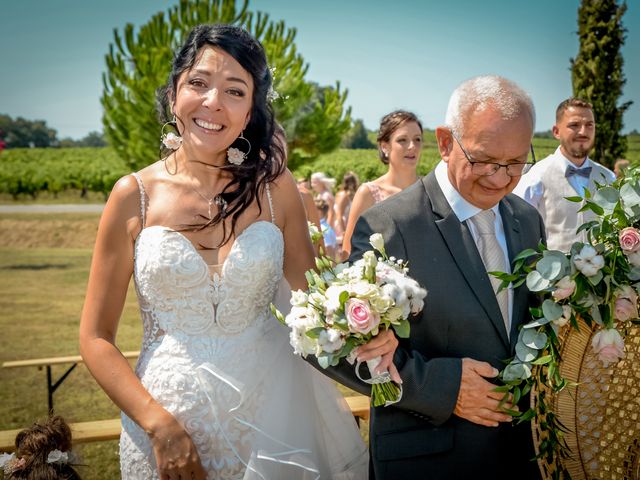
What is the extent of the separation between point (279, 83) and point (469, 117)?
22.2m

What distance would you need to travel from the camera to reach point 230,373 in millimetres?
2545

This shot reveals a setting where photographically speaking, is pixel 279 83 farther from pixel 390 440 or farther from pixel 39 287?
pixel 390 440

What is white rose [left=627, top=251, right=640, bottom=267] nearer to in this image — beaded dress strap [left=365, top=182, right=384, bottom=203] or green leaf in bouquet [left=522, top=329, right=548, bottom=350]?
green leaf in bouquet [left=522, top=329, right=548, bottom=350]

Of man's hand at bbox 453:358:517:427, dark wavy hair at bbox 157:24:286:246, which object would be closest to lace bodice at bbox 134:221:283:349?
dark wavy hair at bbox 157:24:286:246

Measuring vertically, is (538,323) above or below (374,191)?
below

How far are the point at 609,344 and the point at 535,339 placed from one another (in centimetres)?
25

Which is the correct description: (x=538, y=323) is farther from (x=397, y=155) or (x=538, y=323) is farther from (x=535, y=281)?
(x=397, y=155)

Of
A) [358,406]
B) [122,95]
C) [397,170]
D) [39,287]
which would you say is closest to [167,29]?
[122,95]

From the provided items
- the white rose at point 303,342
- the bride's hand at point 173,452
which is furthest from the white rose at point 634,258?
the bride's hand at point 173,452

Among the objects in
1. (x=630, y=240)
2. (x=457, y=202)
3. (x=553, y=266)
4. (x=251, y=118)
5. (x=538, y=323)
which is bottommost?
(x=538, y=323)

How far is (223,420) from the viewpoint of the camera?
2.52 meters

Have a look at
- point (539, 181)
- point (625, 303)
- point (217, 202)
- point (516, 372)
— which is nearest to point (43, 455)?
point (217, 202)

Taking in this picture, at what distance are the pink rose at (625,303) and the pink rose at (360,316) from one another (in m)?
0.92

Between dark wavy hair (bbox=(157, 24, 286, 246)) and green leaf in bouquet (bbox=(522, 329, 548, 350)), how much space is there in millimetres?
1242
